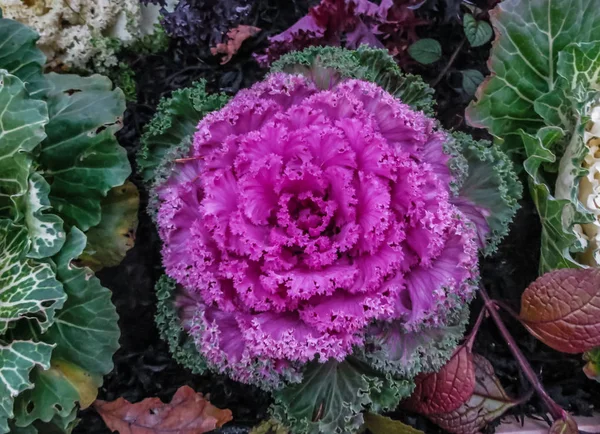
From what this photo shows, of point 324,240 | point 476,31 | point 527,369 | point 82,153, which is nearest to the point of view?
point 324,240

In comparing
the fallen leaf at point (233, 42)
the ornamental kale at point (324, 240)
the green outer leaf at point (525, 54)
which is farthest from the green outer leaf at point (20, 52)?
the green outer leaf at point (525, 54)

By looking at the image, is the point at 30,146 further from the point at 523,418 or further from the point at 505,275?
the point at 523,418

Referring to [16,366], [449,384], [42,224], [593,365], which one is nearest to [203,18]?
[42,224]

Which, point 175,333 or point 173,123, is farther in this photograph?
point 173,123

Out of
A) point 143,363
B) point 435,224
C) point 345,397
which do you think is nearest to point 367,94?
point 435,224

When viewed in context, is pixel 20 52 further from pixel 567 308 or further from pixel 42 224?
pixel 567 308

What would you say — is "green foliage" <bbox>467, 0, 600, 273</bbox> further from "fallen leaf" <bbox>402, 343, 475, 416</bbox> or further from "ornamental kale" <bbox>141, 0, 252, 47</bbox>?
"ornamental kale" <bbox>141, 0, 252, 47</bbox>

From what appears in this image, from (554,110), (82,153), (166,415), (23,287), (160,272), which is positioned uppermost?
(554,110)
